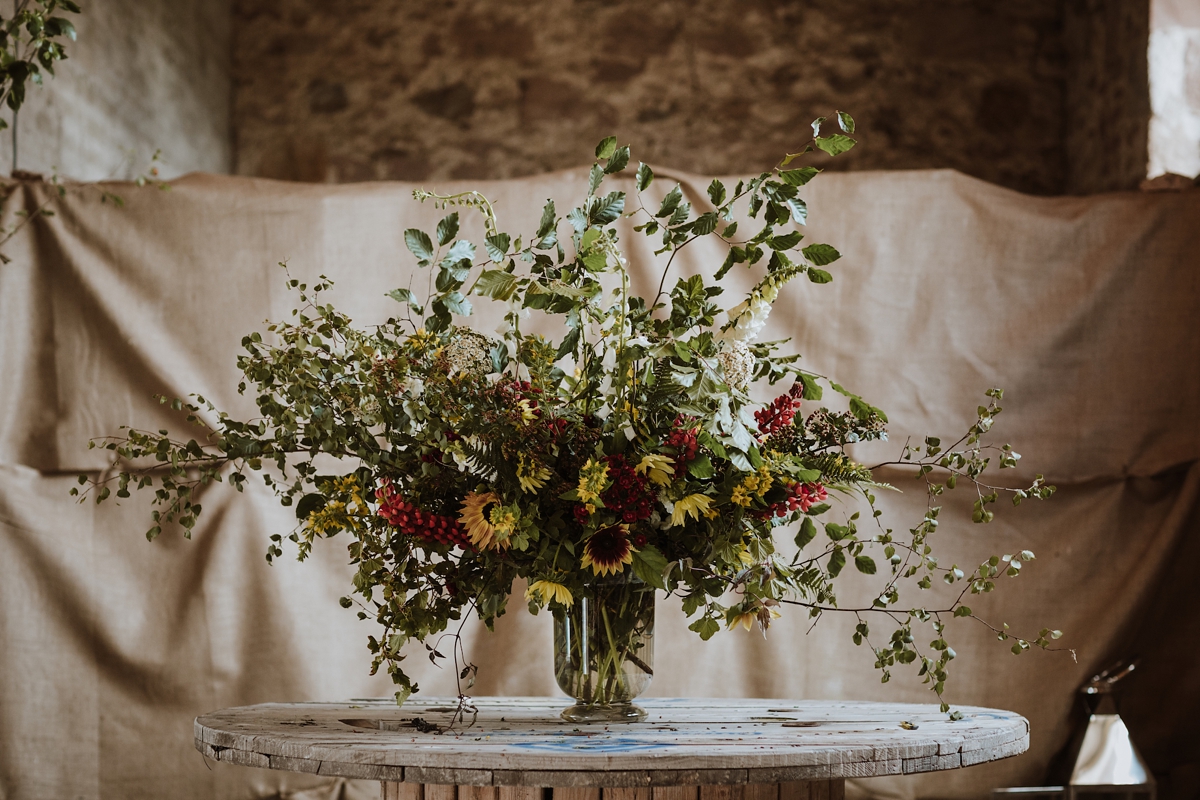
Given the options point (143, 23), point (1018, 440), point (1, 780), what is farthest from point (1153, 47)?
point (1, 780)

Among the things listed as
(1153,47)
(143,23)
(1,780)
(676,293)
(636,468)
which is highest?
(143,23)

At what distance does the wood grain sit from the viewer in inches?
48.3

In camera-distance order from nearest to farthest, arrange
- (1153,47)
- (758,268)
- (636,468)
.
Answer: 1. (636,468)
2. (758,268)
3. (1153,47)

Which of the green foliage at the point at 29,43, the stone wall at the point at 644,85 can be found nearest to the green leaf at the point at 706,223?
the green foliage at the point at 29,43

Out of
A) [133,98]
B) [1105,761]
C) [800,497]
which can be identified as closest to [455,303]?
[800,497]

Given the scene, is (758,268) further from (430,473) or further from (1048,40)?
(1048,40)

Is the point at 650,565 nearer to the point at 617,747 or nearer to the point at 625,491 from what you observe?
the point at 625,491

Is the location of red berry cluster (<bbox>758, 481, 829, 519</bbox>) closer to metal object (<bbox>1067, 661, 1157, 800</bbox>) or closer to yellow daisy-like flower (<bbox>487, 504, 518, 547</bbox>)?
yellow daisy-like flower (<bbox>487, 504, 518, 547</bbox>)

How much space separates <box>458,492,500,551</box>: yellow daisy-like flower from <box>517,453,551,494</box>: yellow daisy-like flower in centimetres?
5

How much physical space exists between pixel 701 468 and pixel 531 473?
216 mm

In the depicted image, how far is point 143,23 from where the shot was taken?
3.73m

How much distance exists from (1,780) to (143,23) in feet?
8.01

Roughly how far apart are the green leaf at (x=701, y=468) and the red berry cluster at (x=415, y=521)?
1.03 ft

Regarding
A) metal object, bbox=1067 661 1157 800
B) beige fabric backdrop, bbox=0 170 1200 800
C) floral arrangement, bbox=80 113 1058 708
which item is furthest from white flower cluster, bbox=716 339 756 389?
metal object, bbox=1067 661 1157 800
